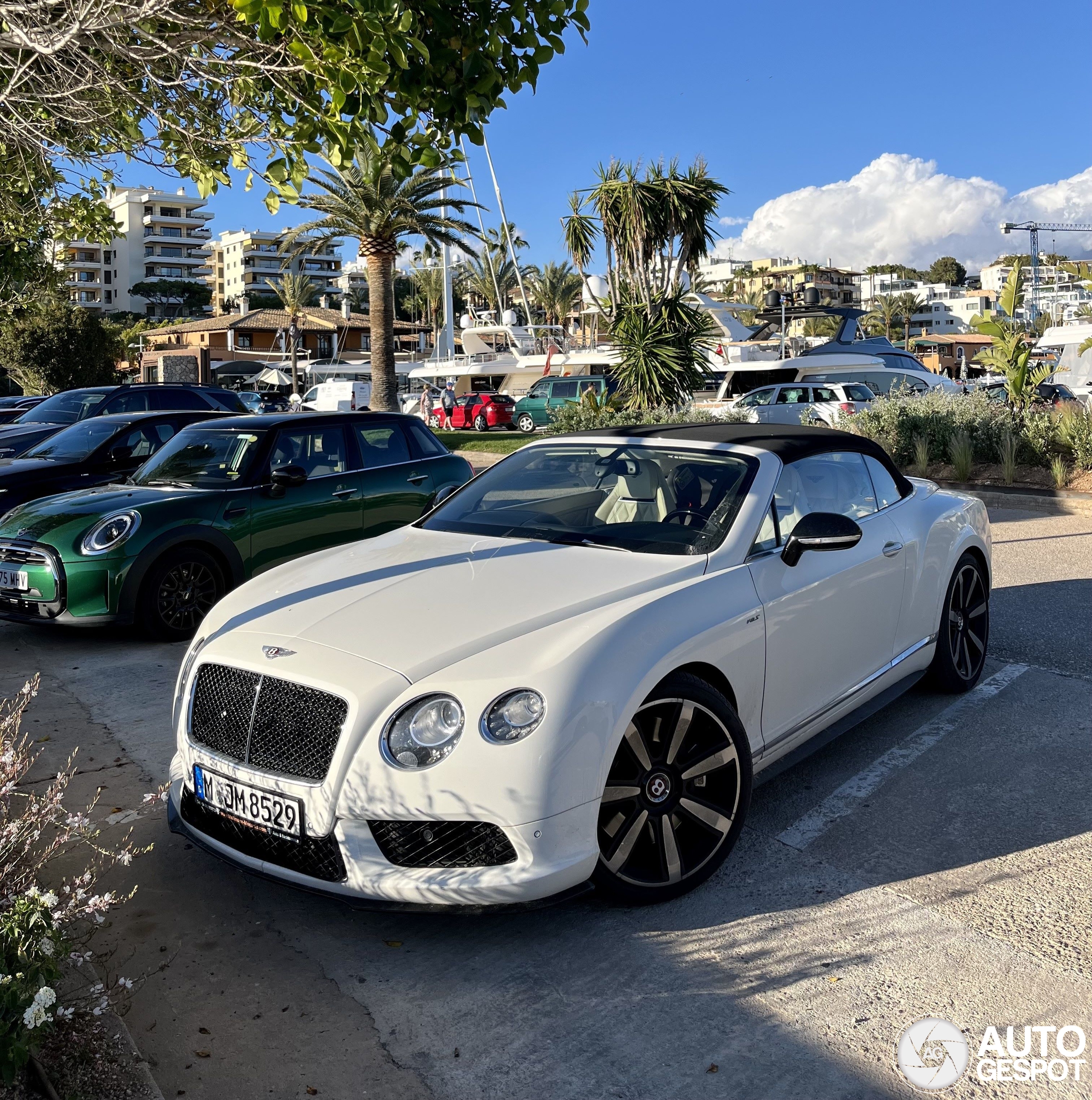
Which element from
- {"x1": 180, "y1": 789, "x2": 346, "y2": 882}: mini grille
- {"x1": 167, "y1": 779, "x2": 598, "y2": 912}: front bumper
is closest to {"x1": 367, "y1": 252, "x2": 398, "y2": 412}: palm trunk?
{"x1": 180, "y1": 789, "x2": 346, "y2": 882}: mini grille

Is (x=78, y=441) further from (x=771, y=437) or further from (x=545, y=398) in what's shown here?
(x=545, y=398)

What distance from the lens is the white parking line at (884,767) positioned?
4125 mm

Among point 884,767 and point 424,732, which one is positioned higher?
point 424,732

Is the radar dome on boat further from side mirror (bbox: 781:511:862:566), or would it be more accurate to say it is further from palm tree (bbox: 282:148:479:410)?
side mirror (bbox: 781:511:862:566)

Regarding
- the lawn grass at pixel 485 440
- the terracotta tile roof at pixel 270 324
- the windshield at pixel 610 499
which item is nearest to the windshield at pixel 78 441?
the windshield at pixel 610 499

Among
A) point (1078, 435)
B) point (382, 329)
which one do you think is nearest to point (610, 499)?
point (1078, 435)

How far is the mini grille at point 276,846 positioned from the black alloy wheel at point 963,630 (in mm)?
3554

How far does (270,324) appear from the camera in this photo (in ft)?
282

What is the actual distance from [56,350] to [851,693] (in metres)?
43.3

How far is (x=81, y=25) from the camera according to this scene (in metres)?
4.31

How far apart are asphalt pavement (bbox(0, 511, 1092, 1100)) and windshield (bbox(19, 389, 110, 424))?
10830 millimetres

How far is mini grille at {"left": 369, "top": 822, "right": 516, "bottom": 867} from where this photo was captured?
3092mm

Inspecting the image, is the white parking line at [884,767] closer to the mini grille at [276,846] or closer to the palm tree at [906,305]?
the mini grille at [276,846]

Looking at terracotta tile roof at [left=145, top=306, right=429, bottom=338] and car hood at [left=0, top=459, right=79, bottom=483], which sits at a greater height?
terracotta tile roof at [left=145, top=306, right=429, bottom=338]
